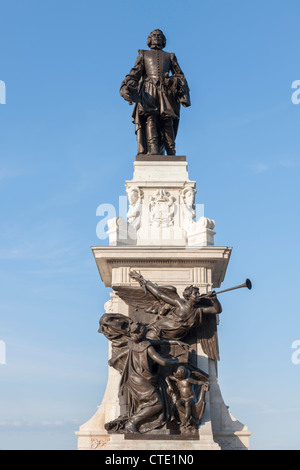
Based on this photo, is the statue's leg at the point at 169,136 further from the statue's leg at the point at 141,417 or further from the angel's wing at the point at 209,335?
the statue's leg at the point at 141,417

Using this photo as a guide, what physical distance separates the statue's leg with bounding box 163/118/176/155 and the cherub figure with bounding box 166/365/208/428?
18.7 ft

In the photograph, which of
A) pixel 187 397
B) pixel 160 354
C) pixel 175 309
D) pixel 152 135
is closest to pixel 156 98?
pixel 152 135

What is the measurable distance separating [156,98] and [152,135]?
0.90 m

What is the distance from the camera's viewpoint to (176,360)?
1312 centimetres

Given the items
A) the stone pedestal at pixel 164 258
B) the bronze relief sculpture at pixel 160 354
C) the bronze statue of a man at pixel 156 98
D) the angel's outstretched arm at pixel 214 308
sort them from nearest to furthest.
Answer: the bronze relief sculpture at pixel 160 354 → the angel's outstretched arm at pixel 214 308 → the stone pedestal at pixel 164 258 → the bronze statue of a man at pixel 156 98

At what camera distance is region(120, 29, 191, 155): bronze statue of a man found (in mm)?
16594

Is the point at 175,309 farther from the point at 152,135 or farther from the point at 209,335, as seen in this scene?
the point at 152,135

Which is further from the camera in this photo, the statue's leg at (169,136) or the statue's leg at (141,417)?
the statue's leg at (169,136)

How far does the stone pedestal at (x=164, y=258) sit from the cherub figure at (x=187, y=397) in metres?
0.34

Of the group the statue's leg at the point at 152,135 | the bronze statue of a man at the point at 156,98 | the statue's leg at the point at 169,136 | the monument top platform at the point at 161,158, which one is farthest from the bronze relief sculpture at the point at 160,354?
the bronze statue of a man at the point at 156,98

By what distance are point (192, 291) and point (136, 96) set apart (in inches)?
209

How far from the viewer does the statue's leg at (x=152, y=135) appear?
54.5ft
